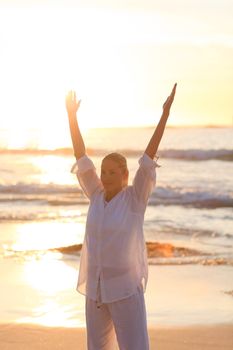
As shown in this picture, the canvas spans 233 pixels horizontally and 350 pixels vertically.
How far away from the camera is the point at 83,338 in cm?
719

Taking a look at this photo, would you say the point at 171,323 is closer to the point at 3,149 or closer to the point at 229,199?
the point at 229,199

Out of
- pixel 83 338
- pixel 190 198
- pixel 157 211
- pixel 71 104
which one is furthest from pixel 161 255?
pixel 190 198

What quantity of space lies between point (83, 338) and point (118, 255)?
2.78 meters

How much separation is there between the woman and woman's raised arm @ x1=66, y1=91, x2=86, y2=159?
338 millimetres

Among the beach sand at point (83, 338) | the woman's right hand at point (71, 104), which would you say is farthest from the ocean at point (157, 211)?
the woman's right hand at point (71, 104)

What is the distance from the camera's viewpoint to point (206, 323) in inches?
302

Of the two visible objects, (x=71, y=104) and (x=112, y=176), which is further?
(x=71, y=104)

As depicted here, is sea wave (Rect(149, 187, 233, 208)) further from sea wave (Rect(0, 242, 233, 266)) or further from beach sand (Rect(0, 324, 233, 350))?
beach sand (Rect(0, 324, 233, 350))

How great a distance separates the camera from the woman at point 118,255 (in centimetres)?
461

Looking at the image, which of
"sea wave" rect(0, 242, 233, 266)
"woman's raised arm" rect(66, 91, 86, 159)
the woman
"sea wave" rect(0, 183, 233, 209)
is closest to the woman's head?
the woman

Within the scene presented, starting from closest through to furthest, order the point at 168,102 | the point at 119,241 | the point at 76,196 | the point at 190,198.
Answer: the point at 119,241 → the point at 168,102 → the point at 190,198 → the point at 76,196

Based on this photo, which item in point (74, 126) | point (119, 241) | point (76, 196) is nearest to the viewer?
point (119, 241)

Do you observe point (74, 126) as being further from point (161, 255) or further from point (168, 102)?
point (161, 255)

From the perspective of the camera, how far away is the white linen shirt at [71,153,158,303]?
181 inches
